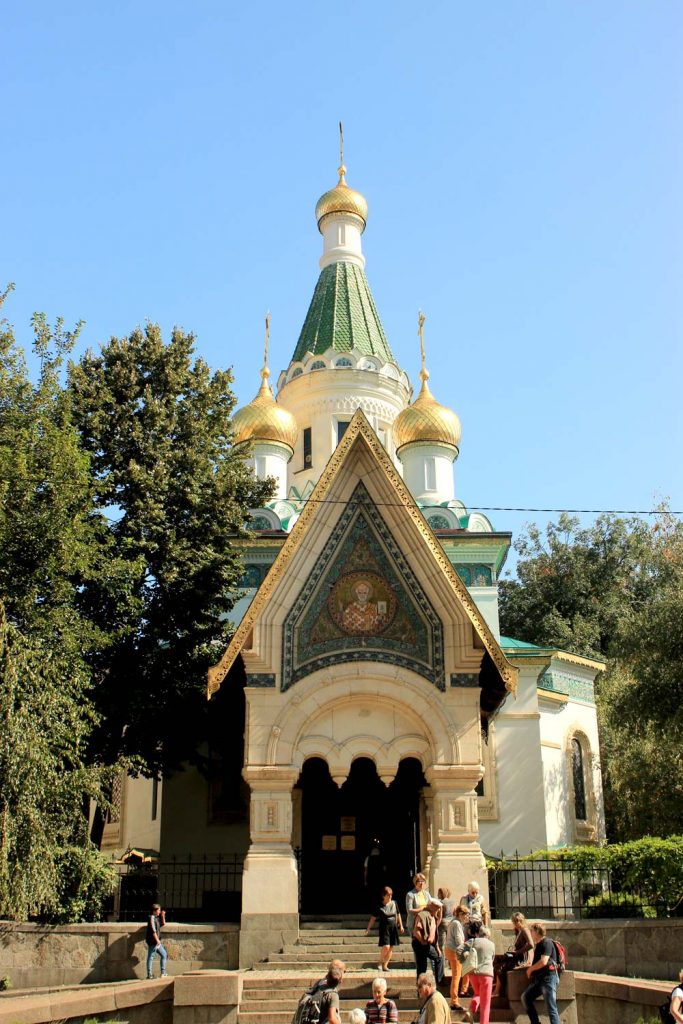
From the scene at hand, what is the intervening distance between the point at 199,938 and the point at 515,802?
388 inches

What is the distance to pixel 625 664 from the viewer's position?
66.2ft

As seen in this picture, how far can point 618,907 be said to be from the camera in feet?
50.1

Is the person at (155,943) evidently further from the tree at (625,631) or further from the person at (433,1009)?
the tree at (625,631)

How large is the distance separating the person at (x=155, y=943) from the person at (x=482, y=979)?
4.61 m

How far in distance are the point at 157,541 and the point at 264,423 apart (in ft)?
25.2

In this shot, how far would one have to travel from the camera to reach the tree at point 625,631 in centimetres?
1814

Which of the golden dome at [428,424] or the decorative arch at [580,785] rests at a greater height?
the golden dome at [428,424]

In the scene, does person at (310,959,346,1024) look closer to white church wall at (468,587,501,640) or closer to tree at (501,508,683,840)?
tree at (501,508,683,840)

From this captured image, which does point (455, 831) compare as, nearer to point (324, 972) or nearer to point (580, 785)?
point (324, 972)

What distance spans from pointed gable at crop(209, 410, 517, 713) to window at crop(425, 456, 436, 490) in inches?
322

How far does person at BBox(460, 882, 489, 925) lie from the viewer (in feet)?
36.7

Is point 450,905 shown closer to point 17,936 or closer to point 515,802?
point 17,936

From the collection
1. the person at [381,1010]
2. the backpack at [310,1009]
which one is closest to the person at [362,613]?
the person at [381,1010]

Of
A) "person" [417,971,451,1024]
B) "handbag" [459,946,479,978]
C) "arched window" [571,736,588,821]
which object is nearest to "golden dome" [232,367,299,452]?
"arched window" [571,736,588,821]
